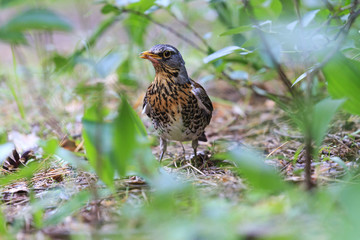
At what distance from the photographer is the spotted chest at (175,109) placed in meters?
3.71

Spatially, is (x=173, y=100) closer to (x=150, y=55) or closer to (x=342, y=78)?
(x=150, y=55)

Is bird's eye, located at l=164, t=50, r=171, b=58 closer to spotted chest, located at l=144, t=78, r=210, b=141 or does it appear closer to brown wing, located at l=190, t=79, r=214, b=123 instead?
spotted chest, located at l=144, t=78, r=210, b=141

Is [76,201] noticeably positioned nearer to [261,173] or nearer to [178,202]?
[178,202]

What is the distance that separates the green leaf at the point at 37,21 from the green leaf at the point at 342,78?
1.50 m

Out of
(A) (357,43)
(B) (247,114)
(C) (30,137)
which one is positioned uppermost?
(A) (357,43)

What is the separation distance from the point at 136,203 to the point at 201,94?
1.68 m

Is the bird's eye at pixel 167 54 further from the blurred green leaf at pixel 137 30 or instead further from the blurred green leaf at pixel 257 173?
the blurred green leaf at pixel 257 173

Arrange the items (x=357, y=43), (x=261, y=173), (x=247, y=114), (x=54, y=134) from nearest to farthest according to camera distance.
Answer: (x=261, y=173)
(x=357, y=43)
(x=54, y=134)
(x=247, y=114)

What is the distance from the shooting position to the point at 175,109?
12.2 ft

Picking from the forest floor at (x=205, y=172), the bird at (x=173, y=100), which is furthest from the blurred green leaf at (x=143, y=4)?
the forest floor at (x=205, y=172)

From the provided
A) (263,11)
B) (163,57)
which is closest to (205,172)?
(163,57)

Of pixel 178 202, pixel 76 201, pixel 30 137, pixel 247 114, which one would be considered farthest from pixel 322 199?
pixel 247 114

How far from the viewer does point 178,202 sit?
2.30 metres

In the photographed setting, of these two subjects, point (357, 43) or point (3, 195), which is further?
point (357, 43)
